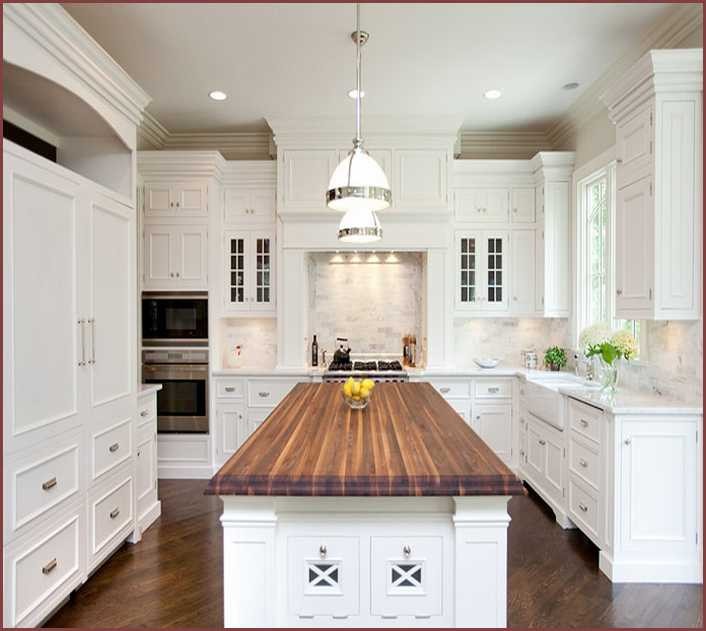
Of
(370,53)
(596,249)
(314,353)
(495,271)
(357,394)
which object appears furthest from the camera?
(314,353)

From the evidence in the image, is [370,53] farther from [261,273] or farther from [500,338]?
[500,338]

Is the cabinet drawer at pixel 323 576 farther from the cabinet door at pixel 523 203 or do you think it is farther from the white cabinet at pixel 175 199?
the cabinet door at pixel 523 203

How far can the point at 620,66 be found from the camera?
3.40 meters

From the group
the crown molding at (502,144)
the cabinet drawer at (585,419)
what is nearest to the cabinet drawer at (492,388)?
the cabinet drawer at (585,419)

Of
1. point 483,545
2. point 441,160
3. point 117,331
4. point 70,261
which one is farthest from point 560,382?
point 70,261

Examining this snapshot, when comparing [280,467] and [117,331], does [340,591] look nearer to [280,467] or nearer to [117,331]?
[280,467]

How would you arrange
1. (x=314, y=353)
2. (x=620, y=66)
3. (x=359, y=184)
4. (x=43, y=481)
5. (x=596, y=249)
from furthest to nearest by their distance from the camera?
(x=314, y=353) < (x=596, y=249) < (x=620, y=66) < (x=43, y=481) < (x=359, y=184)

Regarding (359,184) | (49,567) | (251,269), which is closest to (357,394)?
(359,184)

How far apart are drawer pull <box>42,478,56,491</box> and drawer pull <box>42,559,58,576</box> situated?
0.36 meters

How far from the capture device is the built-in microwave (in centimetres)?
428

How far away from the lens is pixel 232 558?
154cm

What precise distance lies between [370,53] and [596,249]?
2.53m

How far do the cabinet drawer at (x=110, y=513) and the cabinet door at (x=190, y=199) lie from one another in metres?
2.41

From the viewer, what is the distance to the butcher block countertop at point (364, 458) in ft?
4.78
